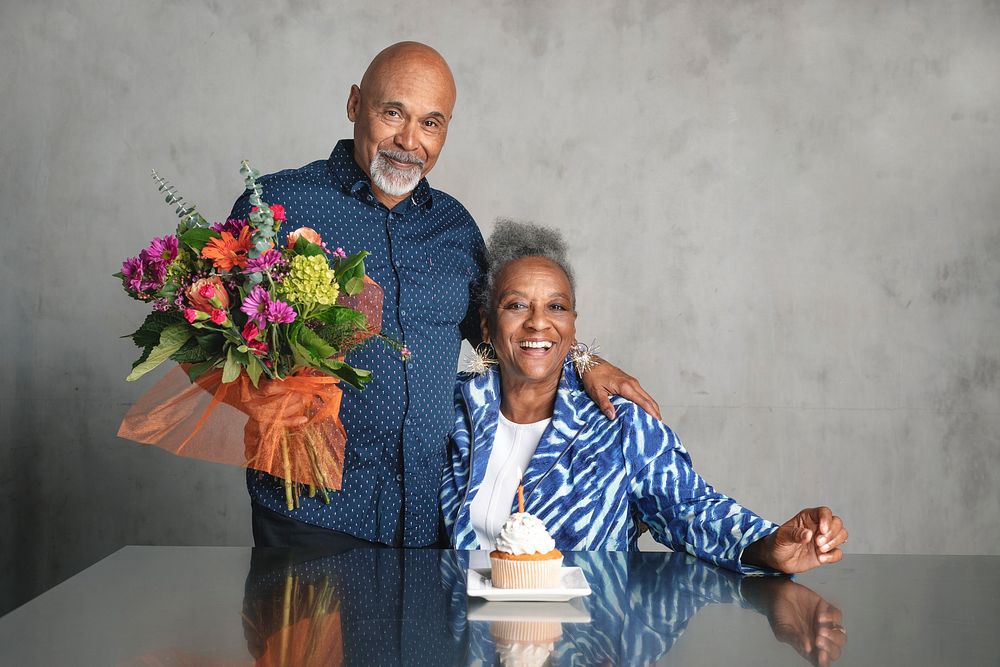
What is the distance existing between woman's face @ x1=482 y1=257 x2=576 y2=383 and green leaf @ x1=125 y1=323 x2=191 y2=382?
0.96 meters

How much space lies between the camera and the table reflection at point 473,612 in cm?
146

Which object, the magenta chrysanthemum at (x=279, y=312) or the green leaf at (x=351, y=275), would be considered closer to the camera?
the magenta chrysanthemum at (x=279, y=312)

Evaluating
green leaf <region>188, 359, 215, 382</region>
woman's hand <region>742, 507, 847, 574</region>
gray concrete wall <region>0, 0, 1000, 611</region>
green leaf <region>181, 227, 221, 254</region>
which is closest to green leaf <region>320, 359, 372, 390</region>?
green leaf <region>188, 359, 215, 382</region>

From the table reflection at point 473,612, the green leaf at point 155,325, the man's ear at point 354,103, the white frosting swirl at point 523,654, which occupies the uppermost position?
the man's ear at point 354,103

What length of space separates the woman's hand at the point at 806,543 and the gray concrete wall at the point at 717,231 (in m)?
2.34

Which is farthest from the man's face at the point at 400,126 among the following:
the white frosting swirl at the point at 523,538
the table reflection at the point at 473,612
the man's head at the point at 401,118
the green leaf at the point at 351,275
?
the white frosting swirl at the point at 523,538

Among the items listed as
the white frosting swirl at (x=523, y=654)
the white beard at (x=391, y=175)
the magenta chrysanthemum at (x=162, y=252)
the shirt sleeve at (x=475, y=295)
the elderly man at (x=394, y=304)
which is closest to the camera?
the white frosting swirl at (x=523, y=654)

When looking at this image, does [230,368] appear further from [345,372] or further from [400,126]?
[400,126]

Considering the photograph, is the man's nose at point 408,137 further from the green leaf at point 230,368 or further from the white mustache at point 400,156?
the green leaf at point 230,368

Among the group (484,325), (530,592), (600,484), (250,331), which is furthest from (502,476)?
(250,331)

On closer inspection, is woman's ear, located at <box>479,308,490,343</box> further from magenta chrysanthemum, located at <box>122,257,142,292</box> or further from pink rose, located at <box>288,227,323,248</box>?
magenta chrysanthemum, located at <box>122,257,142,292</box>

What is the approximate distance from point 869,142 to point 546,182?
4.79 feet

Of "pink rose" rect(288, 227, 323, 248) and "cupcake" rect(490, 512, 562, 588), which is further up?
"pink rose" rect(288, 227, 323, 248)

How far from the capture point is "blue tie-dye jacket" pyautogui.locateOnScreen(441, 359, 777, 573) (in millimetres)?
2434
